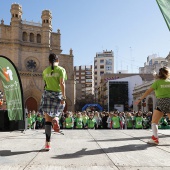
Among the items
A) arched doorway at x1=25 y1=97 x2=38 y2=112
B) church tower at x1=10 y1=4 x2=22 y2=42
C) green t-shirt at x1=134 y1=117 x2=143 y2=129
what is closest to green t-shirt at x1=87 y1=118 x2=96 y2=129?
green t-shirt at x1=134 y1=117 x2=143 y2=129

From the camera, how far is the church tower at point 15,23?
133ft

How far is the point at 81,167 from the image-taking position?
2.84 meters

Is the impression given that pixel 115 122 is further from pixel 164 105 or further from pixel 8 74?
pixel 164 105

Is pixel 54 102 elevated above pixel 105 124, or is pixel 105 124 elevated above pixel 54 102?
pixel 54 102

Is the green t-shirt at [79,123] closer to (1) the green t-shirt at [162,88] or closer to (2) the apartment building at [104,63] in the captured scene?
(1) the green t-shirt at [162,88]

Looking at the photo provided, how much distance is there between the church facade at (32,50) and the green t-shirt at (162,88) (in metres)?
36.2

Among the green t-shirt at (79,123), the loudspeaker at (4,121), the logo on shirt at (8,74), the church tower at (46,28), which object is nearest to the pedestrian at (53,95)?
the logo on shirt at (8,74)

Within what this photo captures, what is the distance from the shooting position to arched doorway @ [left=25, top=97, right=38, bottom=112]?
40281mm

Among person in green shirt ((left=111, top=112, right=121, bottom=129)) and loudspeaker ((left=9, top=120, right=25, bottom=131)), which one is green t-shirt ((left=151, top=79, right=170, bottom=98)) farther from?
person in green shirt ((left=111, top=112, right=121, bottom=129))

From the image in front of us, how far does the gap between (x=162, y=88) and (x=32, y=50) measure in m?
39.3

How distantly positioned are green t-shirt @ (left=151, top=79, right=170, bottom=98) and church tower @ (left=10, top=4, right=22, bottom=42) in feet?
126

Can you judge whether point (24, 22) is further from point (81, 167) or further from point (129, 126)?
point (81, 167)

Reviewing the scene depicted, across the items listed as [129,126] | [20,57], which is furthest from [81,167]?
[20,57]

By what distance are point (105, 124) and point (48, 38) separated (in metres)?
30.1
